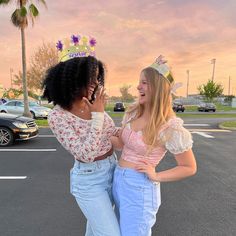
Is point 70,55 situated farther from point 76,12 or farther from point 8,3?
point 8,3

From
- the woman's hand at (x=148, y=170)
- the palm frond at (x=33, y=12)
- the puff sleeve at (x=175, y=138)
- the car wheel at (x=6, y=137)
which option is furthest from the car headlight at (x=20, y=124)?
the palm frond at (x=33, y=12)

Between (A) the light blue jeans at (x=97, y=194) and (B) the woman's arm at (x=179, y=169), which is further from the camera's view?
(A) the light blue jeans at (x=97, y=194)

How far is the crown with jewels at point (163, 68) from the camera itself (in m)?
1.72

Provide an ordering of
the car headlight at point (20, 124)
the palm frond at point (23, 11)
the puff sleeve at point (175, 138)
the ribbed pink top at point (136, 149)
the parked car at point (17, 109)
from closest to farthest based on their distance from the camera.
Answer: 1. the puff sleeve at point (175, 138)
2. the ribbed pink top at point (136, 149)
3. the car headlight at point (20, 124)
4. the palm frond at point (23, 11)
5. the parked car at point (17, 109)

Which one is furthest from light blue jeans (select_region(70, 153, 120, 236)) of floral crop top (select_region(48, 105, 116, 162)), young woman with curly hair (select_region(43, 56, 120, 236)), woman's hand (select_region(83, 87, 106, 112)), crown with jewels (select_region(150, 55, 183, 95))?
crown with jewels (select_region(150, 55, 183, 95))

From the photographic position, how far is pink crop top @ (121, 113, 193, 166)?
165cm

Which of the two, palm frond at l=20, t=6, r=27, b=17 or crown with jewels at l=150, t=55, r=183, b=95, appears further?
palm frond at l=20, t=6, r=27, b=17

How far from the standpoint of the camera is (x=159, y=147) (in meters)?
1.74

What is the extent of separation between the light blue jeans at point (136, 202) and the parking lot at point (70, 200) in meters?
1.57

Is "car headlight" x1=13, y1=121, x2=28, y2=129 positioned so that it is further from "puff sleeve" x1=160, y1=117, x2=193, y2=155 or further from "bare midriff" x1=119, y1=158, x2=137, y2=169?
"puff sleeve" x1=160, y1=117, x2=193, y2=155

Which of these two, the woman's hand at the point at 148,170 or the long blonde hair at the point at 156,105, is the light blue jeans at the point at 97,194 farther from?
the long blonde hair at the point at 156,105

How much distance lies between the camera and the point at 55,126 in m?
1.74

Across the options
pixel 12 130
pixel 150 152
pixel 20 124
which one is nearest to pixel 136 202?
pixel 150 152

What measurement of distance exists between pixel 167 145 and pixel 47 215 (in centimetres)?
261
